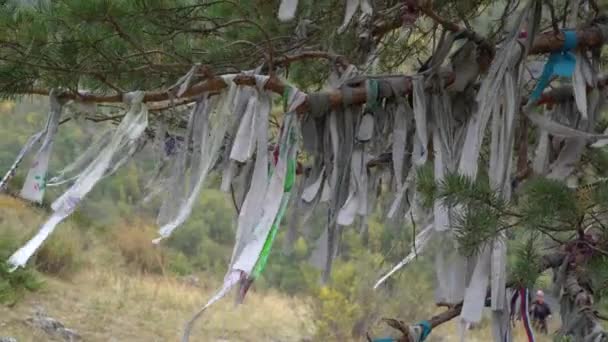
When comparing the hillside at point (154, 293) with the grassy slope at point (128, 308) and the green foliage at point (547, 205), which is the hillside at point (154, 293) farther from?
the green foliage at point (547, 205)

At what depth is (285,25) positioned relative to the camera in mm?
2102

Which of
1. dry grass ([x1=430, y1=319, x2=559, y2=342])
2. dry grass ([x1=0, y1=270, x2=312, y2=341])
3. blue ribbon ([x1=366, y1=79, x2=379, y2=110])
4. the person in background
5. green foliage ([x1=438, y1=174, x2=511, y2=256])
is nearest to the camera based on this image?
green foliage ([x1=438, y1=174, x2=511, y2=256])

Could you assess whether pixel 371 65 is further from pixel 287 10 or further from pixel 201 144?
pixel 287 10

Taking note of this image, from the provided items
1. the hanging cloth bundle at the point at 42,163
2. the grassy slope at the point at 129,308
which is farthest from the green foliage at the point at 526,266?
the grassy slope at the point at 129,308

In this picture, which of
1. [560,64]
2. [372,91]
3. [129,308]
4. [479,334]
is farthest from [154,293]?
[560,64]

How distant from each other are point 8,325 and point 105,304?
109cm

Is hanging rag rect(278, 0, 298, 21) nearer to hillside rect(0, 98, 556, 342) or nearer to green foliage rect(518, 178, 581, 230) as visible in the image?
green foliage rect(518, 178, 581, 230)

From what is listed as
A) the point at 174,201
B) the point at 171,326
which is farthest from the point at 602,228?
the point at 171,326

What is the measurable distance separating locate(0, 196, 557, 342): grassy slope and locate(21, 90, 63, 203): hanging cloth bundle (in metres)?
3.14

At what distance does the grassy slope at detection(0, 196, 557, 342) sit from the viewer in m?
5.11

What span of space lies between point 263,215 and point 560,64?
69 cm

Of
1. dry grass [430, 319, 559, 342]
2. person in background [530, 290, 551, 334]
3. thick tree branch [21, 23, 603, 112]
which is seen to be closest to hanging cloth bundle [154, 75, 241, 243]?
thick tree branch [21, 23, 603, 112]

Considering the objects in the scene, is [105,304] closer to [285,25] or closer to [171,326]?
[171,326]

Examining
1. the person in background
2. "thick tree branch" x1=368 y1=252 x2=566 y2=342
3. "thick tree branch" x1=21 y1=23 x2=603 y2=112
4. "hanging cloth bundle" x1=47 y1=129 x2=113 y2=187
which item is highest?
"thick tree branch" x1=21 y1=23 x2=603 y2=112
